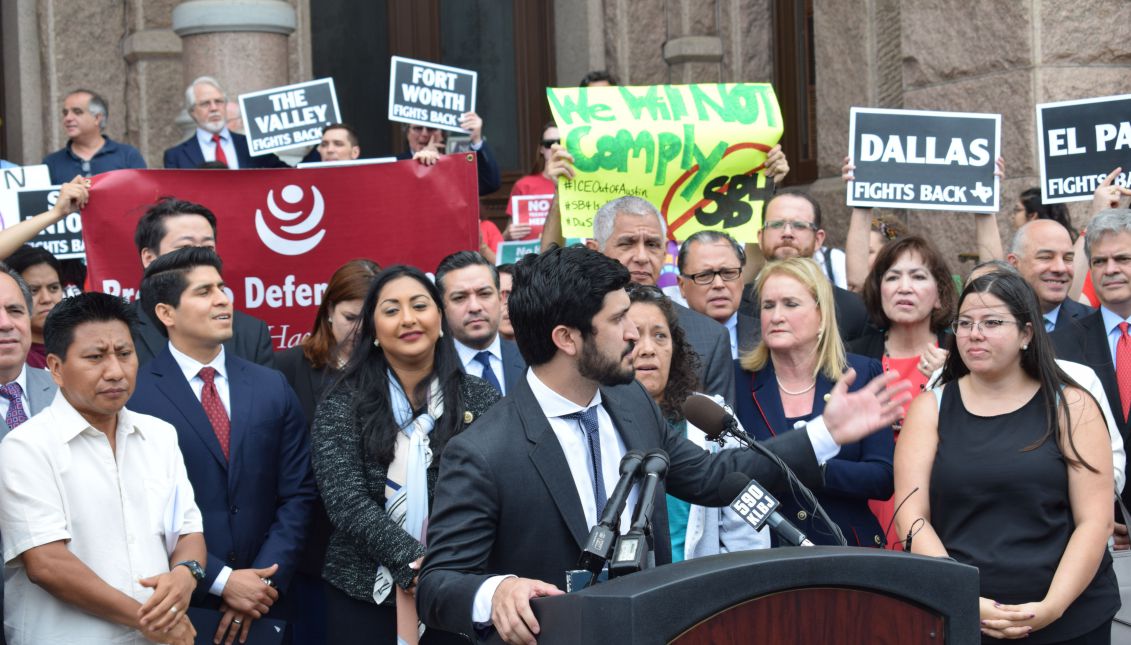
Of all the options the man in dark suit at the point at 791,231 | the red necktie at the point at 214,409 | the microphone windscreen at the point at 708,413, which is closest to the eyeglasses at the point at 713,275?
the man in dark suit at the point at 791,231

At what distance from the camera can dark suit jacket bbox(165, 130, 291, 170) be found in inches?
374

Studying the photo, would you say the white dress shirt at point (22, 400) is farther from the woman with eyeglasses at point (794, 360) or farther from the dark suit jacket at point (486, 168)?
the dark suit jacket at point (486, 168)

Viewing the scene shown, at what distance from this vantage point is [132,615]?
468 centimetres

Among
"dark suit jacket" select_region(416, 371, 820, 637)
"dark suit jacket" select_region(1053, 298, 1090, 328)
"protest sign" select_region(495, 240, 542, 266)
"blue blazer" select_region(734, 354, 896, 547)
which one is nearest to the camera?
"dark suit jacket" select_region(416, 371, 820, 637)

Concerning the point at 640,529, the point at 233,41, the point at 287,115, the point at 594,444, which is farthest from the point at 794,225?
the point at 233,41

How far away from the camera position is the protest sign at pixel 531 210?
30.1ft

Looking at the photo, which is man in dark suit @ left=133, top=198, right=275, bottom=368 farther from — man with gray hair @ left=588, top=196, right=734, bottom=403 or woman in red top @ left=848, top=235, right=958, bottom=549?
woman in red top @ left=848, top=235, right=958, bottom=549

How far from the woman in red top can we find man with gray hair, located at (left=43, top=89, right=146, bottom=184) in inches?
206

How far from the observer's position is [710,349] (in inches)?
231

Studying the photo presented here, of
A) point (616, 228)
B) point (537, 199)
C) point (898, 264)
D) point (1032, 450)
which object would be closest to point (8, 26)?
point (537, 199)

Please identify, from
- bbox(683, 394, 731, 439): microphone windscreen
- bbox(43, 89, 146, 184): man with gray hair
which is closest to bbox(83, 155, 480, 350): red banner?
bbox(43, 89, 146, 184): man with gray hair

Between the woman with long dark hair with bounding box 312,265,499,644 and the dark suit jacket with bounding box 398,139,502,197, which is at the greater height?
the dark suit jacket with bounding box 398,139,502,197

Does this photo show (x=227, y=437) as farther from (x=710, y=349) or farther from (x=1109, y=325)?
(x=1109, y=325)

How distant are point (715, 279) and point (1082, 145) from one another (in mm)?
2532
